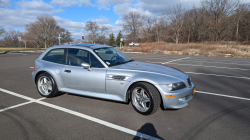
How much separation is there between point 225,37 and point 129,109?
42.2 m

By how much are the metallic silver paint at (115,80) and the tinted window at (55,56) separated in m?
0.17

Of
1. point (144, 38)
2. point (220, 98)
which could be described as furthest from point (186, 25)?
point (220, 98)

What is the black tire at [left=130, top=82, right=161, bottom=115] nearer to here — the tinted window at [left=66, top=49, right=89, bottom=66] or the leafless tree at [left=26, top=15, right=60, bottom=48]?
the tinted window at [left=66, top=49, right=89, bottom=66]

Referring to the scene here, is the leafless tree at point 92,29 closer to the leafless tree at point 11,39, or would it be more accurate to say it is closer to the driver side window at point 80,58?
the leafless tree at point 11,39

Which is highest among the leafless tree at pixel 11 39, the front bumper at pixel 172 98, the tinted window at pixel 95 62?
the leafless tree at pixel 11 39

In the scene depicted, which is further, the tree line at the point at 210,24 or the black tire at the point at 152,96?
the tree line at the point at 210,24

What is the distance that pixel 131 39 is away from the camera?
65.2m

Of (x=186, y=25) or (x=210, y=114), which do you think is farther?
(x=186, y=25)

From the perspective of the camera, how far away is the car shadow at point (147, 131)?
2.85 metres

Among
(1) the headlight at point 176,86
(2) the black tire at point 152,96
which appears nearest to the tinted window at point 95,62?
(2) the black tire at point 152,96

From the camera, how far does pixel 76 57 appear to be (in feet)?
14.8

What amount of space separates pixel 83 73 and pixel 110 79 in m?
0.78

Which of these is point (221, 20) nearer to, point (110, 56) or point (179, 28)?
point (179, 28)

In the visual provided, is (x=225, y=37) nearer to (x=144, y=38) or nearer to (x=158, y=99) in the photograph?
(x=144, y=38)
